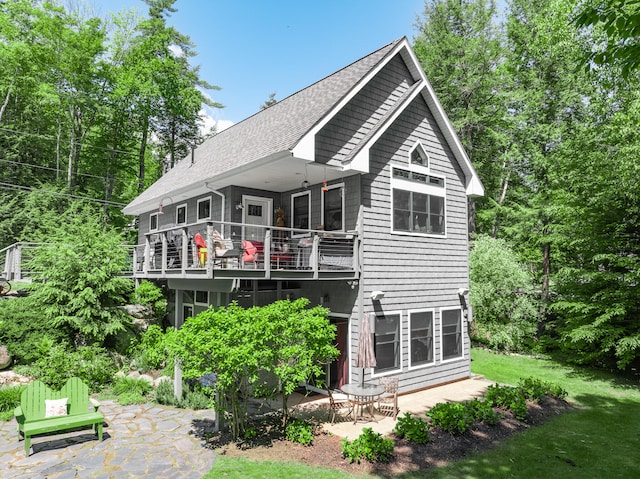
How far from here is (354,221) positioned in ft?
38.0

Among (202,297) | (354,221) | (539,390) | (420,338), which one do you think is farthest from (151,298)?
(539,390)

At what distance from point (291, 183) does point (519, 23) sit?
21265 mm

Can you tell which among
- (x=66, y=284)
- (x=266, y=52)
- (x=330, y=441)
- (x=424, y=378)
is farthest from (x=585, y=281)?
(x=66, y=284)

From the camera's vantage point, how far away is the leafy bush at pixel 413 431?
8.15 meters

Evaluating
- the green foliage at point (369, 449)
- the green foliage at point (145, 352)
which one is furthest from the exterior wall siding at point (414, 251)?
the green foliage at point (145, 352)

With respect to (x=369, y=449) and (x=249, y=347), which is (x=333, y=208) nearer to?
(x=249, y=347)

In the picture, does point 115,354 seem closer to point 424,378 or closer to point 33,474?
point 33,474

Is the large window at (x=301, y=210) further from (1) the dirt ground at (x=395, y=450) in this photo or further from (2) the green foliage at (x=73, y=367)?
(2) the green foliage at (x=73, y=367)

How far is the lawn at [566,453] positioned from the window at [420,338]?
3815 mm

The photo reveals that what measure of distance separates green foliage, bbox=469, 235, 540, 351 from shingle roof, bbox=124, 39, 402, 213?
10.7m

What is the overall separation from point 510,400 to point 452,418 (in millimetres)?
2496

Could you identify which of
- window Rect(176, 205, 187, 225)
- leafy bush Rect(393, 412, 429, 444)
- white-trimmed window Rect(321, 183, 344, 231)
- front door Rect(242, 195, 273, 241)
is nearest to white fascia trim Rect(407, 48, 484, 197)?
white-trimmed window Rect(321, 183, 344, 231)

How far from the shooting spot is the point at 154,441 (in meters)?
8.29

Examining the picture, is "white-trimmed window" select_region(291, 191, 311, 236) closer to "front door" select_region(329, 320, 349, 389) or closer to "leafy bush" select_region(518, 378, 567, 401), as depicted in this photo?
"front door" select_region(329, 320, 349, 389)
